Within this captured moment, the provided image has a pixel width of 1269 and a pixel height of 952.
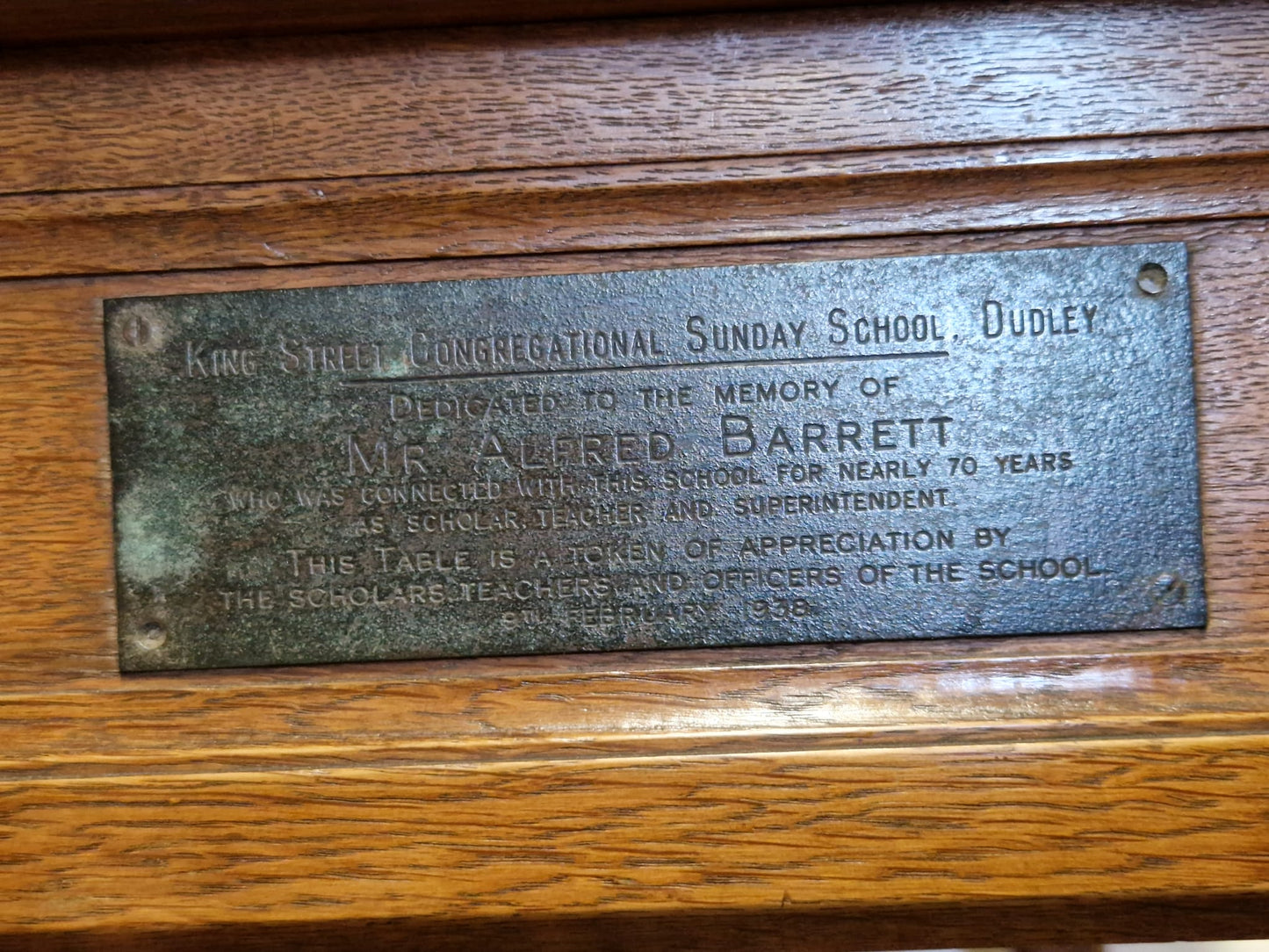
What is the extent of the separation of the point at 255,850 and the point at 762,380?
0.79 m

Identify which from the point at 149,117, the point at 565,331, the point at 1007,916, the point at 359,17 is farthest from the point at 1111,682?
the point at 149,117

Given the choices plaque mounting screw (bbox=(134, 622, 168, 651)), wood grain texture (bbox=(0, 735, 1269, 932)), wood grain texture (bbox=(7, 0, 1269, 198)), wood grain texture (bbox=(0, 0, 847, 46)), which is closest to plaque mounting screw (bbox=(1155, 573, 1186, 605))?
wood grain texture (bbox=(0, 735, 1269, 932))

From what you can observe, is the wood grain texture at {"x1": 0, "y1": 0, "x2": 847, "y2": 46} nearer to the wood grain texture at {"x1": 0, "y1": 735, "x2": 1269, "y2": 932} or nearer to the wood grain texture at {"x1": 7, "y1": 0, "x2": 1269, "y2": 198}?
the wood grain texture at {"x1": 7, "y1": 0, "x2": 1269, "y2": 198}

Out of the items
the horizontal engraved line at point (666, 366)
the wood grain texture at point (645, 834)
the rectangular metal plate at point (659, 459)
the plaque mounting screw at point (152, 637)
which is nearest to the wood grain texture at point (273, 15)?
the rectangular metal plate at point (659, 459)

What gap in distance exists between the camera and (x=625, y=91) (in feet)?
3.80

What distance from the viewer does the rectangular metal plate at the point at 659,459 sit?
3.78 feet

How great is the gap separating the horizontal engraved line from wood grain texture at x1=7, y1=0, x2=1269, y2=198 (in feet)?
0.78

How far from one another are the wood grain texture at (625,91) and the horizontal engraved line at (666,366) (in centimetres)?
24

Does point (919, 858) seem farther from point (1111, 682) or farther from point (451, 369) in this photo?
point (451, 369)

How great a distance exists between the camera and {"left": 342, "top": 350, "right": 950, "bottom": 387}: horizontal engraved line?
3.80ft

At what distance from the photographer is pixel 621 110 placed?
3.80 feet

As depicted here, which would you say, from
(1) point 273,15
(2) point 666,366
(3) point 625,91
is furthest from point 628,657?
(1) point 273,15

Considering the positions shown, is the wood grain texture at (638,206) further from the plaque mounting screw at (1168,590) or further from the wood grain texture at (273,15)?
the plaque mounting screw at (1168,590)

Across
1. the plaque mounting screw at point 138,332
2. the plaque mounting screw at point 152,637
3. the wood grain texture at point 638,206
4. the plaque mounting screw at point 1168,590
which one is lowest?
the plaque mounting screw at point 152,637
